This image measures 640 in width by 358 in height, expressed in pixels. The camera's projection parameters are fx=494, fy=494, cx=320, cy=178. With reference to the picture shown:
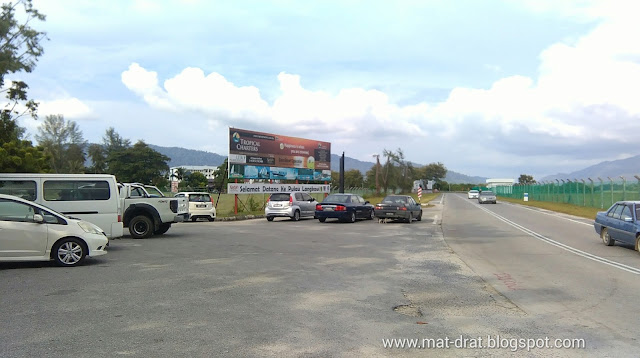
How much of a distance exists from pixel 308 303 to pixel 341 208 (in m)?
17.5

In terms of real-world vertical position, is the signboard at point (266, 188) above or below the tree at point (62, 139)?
below

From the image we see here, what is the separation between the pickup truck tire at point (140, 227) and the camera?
54.7 ft

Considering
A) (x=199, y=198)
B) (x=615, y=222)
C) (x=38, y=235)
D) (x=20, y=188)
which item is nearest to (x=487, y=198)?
A: (x=199, y=198)

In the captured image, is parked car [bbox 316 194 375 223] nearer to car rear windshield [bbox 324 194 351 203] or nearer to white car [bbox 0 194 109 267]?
car rear windshield [bbox 324 194 351 203]

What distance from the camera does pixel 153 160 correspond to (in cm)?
8088

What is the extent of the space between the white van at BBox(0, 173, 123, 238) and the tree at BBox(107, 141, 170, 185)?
67.3 meters

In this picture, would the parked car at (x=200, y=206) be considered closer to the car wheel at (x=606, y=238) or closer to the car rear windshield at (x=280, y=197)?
the car rear windshield at (x=280, y=197)

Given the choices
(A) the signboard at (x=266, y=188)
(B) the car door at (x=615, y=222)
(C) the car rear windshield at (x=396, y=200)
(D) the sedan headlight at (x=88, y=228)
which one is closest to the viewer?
(D) the sedan headlight at (x=88, y=228)

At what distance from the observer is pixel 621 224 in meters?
14.4

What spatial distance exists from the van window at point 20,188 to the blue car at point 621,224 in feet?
53.9

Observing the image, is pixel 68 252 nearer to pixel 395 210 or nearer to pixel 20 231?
pixel 20 231

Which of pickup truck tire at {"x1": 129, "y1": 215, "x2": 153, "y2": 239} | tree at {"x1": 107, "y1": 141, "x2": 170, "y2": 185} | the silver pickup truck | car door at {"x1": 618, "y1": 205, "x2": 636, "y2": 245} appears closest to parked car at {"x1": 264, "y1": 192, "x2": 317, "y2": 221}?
the silver pickup truck

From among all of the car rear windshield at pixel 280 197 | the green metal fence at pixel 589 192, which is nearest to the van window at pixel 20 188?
the car rear windshield at pixel 280 197

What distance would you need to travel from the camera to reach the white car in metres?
9.91
